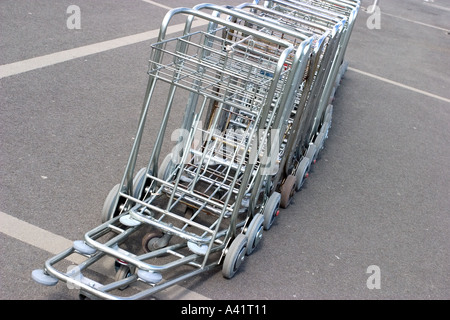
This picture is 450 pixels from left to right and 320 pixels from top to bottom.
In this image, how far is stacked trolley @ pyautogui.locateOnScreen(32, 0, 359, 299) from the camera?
3850 millimetres

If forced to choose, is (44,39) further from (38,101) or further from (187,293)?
(187,293)

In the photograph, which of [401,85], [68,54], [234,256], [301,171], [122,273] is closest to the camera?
[122,273]

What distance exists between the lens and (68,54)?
7.67 meters

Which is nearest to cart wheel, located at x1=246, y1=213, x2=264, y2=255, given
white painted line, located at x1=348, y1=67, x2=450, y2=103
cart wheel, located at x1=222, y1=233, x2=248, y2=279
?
cart wheel, located at x1=222, y1=233, x2=248, y2=279

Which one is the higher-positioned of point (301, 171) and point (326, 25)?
point (326, 25)

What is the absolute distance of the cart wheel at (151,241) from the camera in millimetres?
4332

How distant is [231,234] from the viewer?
4.35 metres

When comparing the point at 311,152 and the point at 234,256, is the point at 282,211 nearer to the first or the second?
the point at 311,152

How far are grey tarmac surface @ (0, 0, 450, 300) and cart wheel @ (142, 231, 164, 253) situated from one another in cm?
42

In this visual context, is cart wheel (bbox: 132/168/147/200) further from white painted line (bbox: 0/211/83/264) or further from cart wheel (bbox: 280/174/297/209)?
cart wheel (bbox: 280/174/297/209)

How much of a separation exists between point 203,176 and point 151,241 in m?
1.04

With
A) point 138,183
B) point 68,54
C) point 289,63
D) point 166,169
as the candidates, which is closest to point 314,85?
point 289,63

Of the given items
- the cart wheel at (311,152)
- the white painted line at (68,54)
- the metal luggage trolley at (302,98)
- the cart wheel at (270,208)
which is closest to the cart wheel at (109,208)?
the cart wheel at (270,208)

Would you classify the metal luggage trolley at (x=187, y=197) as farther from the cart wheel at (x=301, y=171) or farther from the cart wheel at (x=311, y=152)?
the cart wheel at (x=311, y=152)
